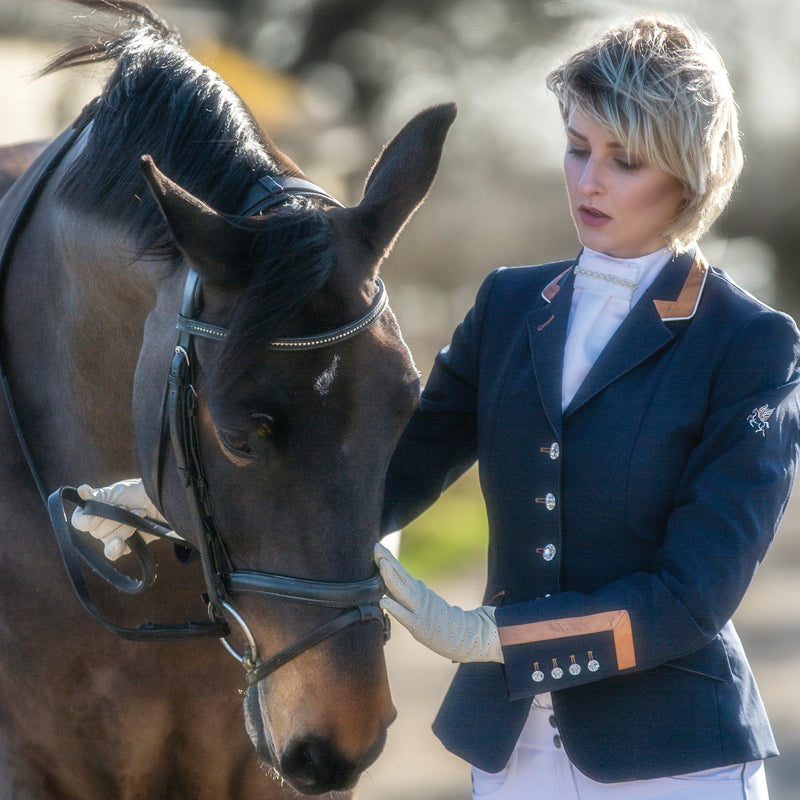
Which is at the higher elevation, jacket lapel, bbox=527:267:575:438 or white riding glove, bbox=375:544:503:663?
jacket lapel, bbox=527:267:575:438

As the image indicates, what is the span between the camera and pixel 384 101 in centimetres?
928

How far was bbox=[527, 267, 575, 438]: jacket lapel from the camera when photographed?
187cm

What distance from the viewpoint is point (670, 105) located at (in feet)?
5.75

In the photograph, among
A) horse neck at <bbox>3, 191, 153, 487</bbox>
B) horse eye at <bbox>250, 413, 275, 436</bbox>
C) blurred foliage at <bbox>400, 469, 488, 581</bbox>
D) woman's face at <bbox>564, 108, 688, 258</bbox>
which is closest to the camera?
horse eye at <bbox>250, 413, 275, 436</bbox>

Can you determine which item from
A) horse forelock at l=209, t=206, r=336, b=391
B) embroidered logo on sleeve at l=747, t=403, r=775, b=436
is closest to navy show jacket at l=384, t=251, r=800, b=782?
embroidered logo on sleeve at l=747, t=403, r=775, b=436

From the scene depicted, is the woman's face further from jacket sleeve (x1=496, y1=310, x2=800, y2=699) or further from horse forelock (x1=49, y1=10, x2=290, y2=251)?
horse forelock (x1=49, y1=10, x2=290, y2=251)

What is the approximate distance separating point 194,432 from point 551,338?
2.04ft

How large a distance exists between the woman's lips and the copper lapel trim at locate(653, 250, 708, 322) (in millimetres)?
158

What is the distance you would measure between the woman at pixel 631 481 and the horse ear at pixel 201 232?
518 mm

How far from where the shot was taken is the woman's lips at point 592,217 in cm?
186

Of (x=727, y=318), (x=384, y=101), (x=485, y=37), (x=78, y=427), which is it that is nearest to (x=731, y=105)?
(x=727, y=318)

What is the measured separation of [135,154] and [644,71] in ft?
3.08

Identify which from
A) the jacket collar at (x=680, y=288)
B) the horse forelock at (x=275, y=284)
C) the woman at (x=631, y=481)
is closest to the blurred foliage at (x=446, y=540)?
the woman at (x=631, y=481)

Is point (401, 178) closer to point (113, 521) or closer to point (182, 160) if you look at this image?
point (182, 160)
